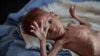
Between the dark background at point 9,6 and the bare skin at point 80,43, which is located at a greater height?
the dark background at point 9,6

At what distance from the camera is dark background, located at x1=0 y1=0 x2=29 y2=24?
182 centimetres

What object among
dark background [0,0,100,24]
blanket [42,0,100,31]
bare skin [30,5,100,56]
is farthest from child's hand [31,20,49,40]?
dark background [0,0,100,24]

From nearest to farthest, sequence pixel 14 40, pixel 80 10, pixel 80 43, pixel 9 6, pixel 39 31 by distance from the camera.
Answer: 1. pixel 39 31
2. pixel 80 43
3. pixel 14 40
4. pixel 80 10
5. pixel 9 6

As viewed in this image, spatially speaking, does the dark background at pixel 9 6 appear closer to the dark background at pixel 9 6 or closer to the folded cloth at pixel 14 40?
the dark background at pixel 9 6

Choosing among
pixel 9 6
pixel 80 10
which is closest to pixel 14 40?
pixel 80 10

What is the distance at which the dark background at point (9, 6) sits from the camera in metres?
1.82

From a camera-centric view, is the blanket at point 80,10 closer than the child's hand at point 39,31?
No

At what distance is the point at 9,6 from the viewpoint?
6.18 feet

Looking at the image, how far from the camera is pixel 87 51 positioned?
3.80 ft

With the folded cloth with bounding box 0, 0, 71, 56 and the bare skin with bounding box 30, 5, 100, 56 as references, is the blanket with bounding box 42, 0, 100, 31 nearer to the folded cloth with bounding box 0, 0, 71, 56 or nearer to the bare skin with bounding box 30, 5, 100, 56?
the folded cloth with bounding box 0, 0, 71, 56

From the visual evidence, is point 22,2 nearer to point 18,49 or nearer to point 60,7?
point 60,7

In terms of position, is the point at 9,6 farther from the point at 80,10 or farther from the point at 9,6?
the point at 80,10

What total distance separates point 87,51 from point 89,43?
0.04 m

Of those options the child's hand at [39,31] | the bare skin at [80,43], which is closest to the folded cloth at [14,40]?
the bare skin at [80,43]
